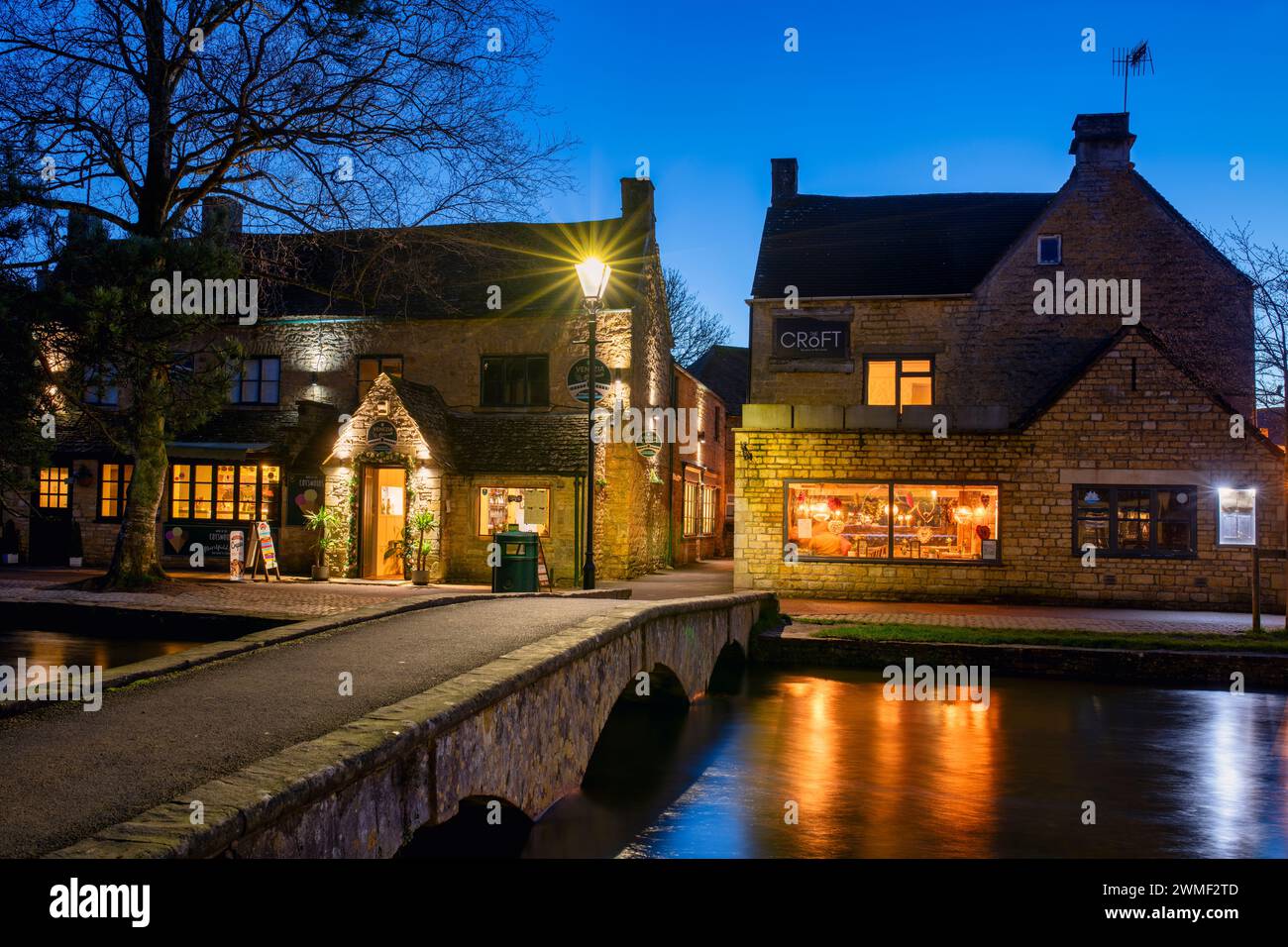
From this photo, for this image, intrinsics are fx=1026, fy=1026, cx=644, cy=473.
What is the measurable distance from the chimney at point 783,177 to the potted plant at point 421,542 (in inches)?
493

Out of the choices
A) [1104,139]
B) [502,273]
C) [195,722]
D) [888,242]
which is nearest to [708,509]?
[502,273]

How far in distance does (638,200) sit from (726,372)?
2111 cm

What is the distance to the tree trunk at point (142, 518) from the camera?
668 inches

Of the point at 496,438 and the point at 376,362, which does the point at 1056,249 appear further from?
the point at 376,362

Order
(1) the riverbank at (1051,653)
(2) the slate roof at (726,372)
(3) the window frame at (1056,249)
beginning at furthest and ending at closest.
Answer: (2) the slate roof at (726,372), (3) the window frame at (1056,249), (1) the riverbank at (1051,653)

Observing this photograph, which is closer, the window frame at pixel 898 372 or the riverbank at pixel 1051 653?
the riverbank at pixel 1051 653

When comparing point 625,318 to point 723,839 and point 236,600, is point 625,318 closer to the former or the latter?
point 236,600

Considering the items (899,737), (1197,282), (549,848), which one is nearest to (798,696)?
(899,737)

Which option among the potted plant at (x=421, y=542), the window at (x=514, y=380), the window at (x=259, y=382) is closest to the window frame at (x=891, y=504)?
the window at (x=514, y=380)

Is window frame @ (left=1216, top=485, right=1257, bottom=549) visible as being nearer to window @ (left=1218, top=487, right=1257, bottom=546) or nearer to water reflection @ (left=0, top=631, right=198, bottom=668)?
window @ (left=1218, top=487, right=1257, bottom=546)

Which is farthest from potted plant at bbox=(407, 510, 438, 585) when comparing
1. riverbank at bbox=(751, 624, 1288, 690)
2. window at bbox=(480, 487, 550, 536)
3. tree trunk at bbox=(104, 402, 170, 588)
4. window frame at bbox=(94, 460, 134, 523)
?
window frame at bbox=(94, 460, 134, 523)

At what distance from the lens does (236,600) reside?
1564 centimetres

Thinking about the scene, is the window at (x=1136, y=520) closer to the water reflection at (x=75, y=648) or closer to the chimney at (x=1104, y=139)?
the chimney at (x=1104, y=139)

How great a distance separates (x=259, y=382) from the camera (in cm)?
2512
